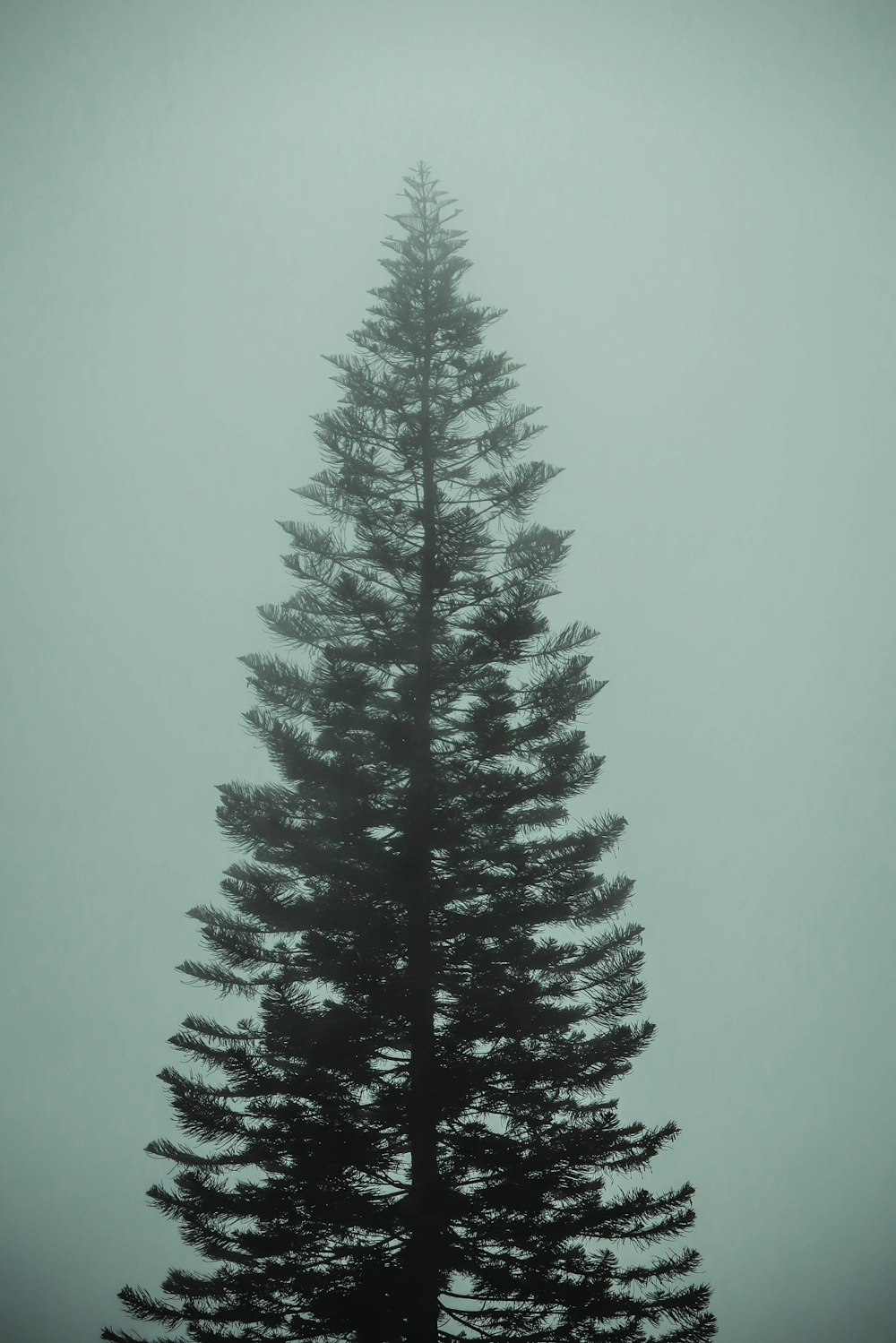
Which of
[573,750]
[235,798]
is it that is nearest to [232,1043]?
[235,798]

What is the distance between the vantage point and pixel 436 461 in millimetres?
4828

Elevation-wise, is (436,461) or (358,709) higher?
(436,461)

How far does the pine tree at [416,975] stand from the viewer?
3.60m

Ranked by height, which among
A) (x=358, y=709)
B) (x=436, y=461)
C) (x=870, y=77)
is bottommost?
(x=358, y=709)

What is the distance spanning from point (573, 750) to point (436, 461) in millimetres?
1872

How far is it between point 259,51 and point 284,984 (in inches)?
5759

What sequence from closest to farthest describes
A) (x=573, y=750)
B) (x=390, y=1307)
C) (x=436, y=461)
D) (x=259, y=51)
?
(x=390, y=1307), (x=573, y=750), (x=436, y=461), (x=259, y=51)

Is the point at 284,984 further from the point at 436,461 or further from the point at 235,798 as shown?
the point at 436,461

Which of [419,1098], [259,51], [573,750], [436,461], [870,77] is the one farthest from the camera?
[259,51]

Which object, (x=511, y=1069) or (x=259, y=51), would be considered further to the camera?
(x=259, y=51)

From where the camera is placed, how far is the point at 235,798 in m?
4.05

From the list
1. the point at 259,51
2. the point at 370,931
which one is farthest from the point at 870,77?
the point at 370,931

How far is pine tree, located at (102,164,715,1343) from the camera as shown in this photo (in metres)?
3.60

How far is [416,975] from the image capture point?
12.7 feet
